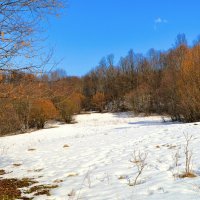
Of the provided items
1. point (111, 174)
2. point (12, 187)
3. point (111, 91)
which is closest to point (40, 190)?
point (12, 187)

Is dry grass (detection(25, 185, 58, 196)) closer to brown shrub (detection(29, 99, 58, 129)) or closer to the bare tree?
the bare tree

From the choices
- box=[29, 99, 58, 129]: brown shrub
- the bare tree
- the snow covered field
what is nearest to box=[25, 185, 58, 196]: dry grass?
the snow covered field

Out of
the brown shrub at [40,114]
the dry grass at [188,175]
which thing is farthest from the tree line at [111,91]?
the dry grass at [188,175]

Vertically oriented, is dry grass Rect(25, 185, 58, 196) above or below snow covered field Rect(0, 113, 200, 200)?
below

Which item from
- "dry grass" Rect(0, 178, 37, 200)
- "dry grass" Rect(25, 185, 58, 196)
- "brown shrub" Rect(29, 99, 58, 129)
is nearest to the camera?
"dry grass" Rect(0, 178, 37, 200)

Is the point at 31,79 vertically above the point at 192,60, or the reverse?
the point at 192,60

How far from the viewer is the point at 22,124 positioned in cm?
3119

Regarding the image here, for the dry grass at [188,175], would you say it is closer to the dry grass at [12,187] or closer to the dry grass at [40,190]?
the dry grass at [40,190]

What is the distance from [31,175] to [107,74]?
6200cm

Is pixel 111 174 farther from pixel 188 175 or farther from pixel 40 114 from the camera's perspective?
pixel 40 114

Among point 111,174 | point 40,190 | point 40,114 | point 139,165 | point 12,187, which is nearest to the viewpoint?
point 40,190

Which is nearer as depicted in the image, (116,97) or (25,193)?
(25,193)

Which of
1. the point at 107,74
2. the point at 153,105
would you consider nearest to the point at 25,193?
the point at 153,105

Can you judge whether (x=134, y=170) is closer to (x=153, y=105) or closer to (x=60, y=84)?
(x=60, y=84)
